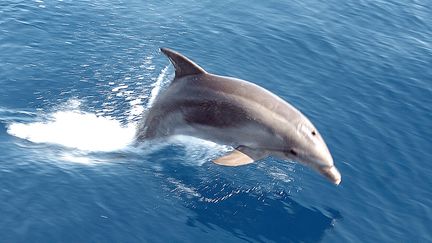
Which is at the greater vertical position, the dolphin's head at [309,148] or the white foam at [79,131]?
the dolphin's head at [309,148]

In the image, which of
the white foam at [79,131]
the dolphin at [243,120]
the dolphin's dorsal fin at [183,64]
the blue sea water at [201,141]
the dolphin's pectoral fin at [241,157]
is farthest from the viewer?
the white foam at [79,131]

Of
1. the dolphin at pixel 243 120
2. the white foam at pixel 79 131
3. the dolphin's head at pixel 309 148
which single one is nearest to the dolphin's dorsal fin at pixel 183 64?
the dolphin at pixel 243 120

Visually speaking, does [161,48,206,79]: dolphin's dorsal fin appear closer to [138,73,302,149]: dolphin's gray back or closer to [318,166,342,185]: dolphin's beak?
[138,73,302,149]: dolphin's gray back

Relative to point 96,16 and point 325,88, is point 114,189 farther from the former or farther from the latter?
point 96,16

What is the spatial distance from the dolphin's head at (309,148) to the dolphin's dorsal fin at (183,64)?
329 cm


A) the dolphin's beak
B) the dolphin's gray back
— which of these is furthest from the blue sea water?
the dolphin's gray back

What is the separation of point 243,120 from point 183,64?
2.48 meters

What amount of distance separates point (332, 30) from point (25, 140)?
55.6 feet

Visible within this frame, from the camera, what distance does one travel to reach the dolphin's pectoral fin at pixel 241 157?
50.5 feet

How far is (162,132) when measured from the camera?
59.6 ft

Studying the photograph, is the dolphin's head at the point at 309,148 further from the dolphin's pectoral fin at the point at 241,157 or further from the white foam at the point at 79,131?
the white foam at the point at 79,131

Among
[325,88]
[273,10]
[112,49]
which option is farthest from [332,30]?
[112,49]

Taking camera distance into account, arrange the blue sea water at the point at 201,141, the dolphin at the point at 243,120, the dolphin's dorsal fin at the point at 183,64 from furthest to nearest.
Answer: the dolphin's dorsal fin at the point at 183,64
the blue sea water at the point at 201,141
the dolphin at the point at 243,120

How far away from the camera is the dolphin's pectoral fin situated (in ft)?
50.5
